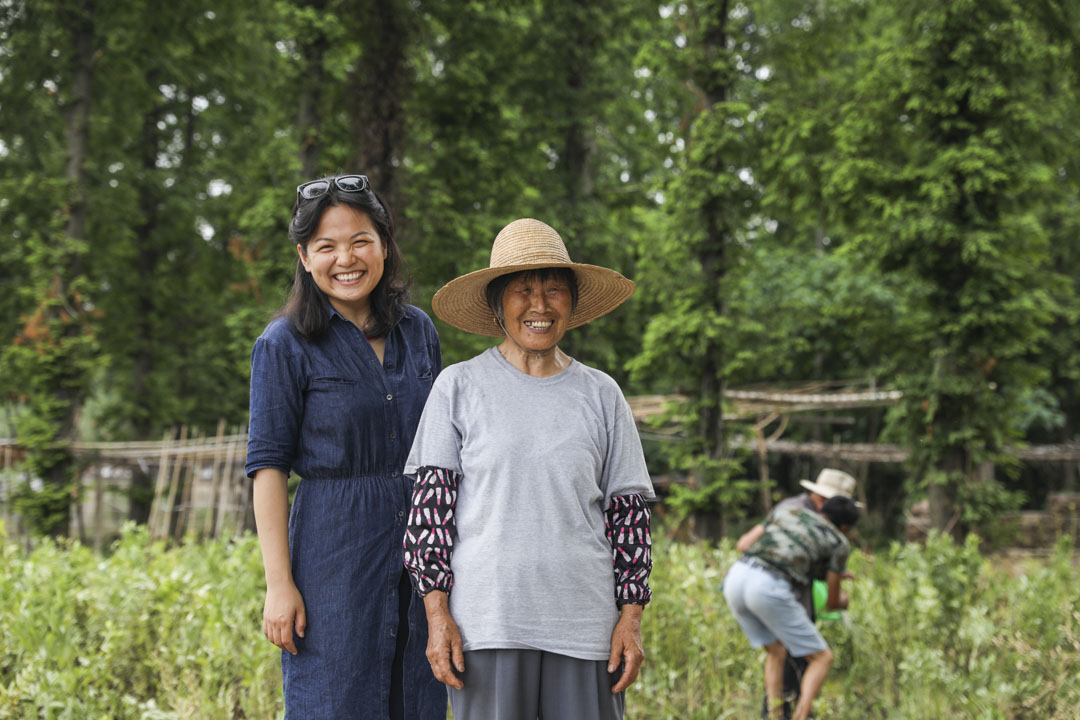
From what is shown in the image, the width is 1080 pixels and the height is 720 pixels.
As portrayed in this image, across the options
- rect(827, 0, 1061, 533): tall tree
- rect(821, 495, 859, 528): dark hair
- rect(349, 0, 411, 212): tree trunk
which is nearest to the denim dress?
rect(821, 495, 859, 528): dark hair

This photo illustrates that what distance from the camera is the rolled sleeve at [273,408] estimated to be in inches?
89.5

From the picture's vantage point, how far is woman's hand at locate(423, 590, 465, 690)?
6.82ft

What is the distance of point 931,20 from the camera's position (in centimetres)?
902

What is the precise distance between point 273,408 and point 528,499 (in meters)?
0.72

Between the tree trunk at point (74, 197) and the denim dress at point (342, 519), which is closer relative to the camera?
the denim dress at point (342, 519)

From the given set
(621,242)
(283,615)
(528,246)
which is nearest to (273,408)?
(283,615)

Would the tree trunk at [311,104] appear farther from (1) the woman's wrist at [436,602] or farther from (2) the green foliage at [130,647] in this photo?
(1) the woman's wrist at [436,602]

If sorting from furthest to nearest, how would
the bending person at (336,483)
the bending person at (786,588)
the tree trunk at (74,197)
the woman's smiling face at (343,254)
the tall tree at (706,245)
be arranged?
the tree trunk at (74,197), the tall tree at (706,245), the bending person at (786,588), the woman's smiling face at (343,254), the bending person at (336,483)

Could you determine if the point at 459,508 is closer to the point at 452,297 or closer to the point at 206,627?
the point at 452,297

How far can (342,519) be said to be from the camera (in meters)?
2.35

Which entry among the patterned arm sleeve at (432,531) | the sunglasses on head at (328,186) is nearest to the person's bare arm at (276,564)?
the patterned arm sleeve at (432,531)

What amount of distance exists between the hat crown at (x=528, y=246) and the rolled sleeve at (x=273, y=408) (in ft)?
1.99

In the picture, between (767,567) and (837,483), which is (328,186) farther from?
(837,483)

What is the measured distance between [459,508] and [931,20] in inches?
350
